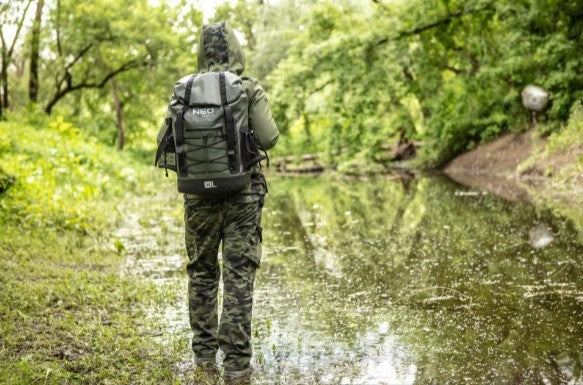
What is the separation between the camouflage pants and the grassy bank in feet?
1.04

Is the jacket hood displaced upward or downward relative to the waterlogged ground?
upward

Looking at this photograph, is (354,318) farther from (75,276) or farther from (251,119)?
(75,276)

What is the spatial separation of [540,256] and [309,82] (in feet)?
55.9

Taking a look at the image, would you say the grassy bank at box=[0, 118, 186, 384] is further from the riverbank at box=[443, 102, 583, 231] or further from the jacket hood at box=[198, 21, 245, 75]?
the riverbank at box=[443, 102, 583, 231]

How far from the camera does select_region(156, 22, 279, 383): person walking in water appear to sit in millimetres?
4129

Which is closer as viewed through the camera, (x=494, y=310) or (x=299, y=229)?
(x=494, y=310)

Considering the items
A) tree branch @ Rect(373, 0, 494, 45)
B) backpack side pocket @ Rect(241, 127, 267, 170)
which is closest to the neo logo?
backpack side pocket @ Rect(241, 127, 267, 170)

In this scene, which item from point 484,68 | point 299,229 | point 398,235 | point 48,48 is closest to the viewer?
point 398,235

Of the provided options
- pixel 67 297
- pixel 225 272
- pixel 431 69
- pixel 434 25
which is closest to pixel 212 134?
pixel 225 272

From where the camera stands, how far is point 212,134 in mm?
4117

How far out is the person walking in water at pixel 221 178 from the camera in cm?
413

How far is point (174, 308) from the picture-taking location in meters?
5.80

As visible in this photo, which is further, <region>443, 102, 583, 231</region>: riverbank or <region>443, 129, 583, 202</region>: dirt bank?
<region>443, 129, 583, 202</region>: dirt bank

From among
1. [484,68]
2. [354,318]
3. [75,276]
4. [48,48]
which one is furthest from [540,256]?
[48,48]
